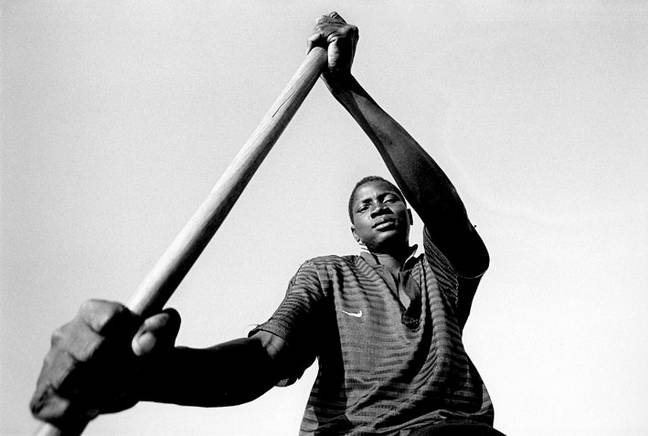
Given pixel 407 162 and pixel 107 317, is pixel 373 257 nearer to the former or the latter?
pixel 407 162

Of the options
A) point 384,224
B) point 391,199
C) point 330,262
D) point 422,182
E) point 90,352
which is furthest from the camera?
point 391,199

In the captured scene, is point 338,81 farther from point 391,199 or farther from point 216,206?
point 216,206

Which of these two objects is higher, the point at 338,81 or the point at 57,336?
the point at 338,81

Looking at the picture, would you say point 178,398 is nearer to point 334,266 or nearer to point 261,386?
point 261,386

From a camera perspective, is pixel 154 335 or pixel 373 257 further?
pixel 373 257

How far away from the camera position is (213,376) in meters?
Result: 2.99

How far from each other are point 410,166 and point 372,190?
0.57 meters

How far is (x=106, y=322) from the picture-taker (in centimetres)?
229

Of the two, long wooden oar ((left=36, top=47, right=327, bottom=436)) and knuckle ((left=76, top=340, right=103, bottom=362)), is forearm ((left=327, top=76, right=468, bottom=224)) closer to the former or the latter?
long wooden oar ((left=36, top=47, right=327, bottom=436))

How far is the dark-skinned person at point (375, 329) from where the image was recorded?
3.12 metres

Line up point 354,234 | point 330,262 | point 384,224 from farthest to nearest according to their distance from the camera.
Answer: point 354,234 < point 384,224 < point 330,262

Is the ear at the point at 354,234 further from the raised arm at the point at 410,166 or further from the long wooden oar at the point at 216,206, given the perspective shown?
the long wooden oar at the point at 216,206

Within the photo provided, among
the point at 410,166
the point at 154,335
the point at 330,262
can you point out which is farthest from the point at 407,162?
the point at 154,335

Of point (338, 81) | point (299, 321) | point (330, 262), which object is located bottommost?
point (299, 321)
